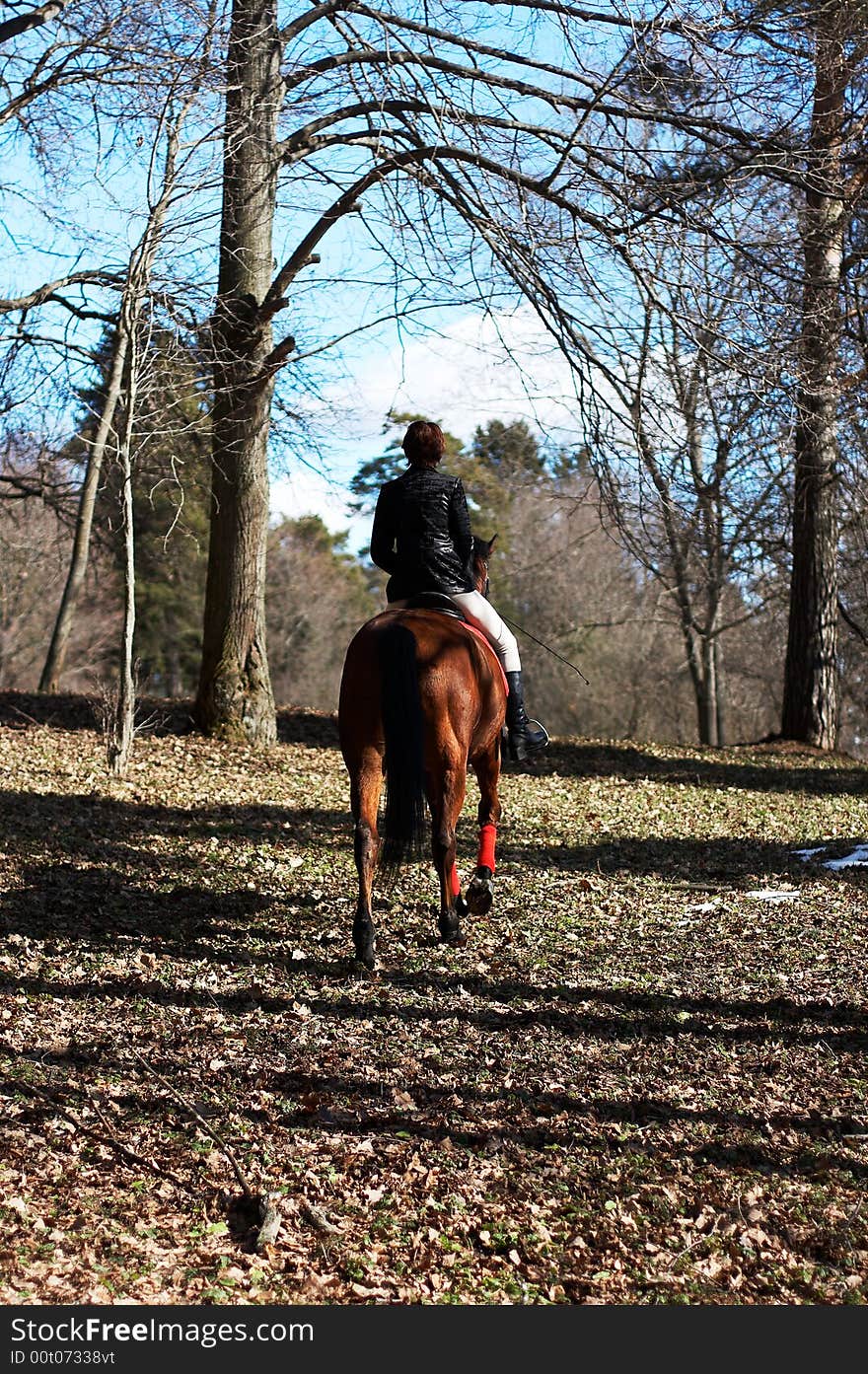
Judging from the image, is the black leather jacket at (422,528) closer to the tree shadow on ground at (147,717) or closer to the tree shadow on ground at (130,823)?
the tree shadow on ground at (130,823)

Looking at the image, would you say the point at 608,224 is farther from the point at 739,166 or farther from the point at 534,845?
the point at 534,845

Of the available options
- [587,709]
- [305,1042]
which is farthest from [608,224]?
[587,709]

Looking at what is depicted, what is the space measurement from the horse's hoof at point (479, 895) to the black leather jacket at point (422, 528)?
1.75 metres

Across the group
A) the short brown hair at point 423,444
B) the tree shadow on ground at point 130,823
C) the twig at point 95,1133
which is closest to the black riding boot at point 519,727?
the short brown hair at point 423,444

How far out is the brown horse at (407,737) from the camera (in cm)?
630

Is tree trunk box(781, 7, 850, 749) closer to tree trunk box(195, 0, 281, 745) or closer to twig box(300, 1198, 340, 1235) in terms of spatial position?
tree trunk box(195, 0, 281, 745)

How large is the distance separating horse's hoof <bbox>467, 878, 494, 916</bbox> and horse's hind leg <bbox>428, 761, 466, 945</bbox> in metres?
0.51

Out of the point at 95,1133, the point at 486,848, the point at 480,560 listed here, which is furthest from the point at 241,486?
the point at 95,1133

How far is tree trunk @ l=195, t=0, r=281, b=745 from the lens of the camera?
12586 millimetres

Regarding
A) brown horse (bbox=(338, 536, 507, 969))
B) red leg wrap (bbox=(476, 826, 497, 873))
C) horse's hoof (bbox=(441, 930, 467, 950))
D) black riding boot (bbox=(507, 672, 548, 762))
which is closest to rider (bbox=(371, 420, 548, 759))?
brown horse (bbox=(338, 536, 507, 969))

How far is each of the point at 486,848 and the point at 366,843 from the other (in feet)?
4.91

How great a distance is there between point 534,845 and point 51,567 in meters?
30.4

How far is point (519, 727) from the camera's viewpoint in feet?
26.8

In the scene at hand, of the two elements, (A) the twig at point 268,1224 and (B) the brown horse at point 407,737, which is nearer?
(A) the twig at point 268,1224
